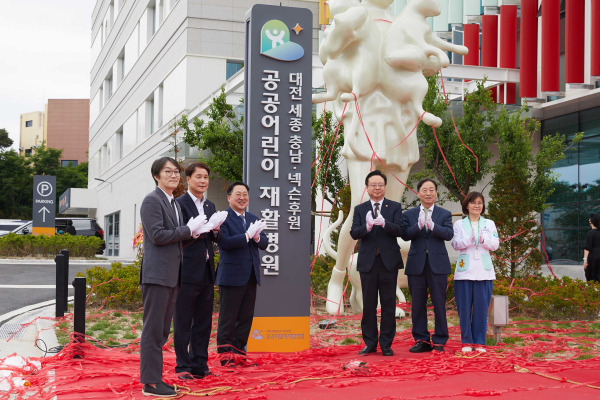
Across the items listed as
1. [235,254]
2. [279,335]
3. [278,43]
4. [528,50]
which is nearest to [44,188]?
[528,50]

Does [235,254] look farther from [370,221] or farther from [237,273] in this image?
[370,221]

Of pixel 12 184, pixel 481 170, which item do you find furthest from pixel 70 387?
pixel 12 184

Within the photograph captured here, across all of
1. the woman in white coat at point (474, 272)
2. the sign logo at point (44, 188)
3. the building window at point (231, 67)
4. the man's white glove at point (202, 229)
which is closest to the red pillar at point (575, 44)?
the woman in white coat at point (474, 272)

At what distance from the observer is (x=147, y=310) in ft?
15.6

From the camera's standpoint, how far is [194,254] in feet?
17.5

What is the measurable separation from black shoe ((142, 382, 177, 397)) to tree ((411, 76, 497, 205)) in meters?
10.4

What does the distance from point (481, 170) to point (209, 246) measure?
10.6 metres

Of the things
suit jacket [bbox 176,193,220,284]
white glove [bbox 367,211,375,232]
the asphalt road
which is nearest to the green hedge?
the asphalt road

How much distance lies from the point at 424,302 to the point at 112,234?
126 feet

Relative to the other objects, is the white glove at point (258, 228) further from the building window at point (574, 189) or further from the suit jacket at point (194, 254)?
the building window at point (574, 189)

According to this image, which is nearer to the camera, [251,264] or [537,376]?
[537,376]

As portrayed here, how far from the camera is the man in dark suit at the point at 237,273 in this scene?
18.9 feet

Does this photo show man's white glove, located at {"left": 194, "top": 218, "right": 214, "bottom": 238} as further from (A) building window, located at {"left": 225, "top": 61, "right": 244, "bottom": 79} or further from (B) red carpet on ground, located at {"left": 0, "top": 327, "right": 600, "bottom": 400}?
(A) building window, located at {"left": 225, "top": 61, "right": 244, "bottom": 79}

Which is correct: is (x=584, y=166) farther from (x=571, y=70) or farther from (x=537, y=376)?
(x=537, y=376)
